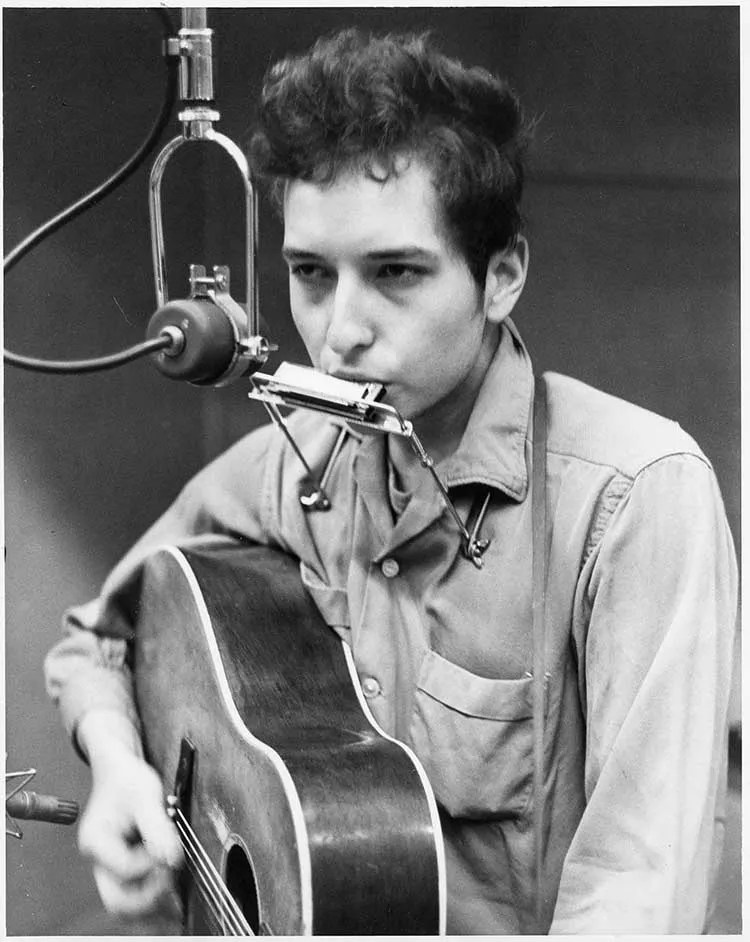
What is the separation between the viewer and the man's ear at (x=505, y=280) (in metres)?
1.12

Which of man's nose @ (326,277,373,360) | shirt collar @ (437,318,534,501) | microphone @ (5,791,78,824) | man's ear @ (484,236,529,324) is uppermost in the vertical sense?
man's ear @ (484,236,529,324)

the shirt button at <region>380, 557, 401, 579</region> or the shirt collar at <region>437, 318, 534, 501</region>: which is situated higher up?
the shirt collar at <region>437, 318, 534, 501</region>

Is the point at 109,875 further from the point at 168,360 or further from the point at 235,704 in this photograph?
the point at 168,360

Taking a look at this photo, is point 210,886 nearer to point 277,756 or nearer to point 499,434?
point 277,756

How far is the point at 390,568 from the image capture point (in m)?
1.15

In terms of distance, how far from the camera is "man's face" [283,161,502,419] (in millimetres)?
1044

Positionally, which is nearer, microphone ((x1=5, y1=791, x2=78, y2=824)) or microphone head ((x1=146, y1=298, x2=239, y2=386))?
microphone head ((x1=146, y1=298, x2=239, y2=386))

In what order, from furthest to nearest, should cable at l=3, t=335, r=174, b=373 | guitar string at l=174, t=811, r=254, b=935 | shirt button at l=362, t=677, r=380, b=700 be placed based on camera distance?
shirt button at l=362, t=677, r=380, b=700 → guitar string at l=174, t=811, r=254, b=935 → cable at l=3, t=335, r=174, b=373

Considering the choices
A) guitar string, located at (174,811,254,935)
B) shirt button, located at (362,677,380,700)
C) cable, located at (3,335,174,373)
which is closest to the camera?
cable, located at (3,335,174,373)

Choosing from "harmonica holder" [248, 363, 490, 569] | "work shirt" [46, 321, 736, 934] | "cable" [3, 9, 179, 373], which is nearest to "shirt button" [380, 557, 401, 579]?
"work shirt" [46, 321, 736, 934]

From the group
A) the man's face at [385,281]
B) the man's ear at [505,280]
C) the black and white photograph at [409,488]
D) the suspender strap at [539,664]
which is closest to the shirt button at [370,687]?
the black and white photograph at [409,488]

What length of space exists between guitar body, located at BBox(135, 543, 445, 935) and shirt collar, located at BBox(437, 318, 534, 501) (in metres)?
0.22

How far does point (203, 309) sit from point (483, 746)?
466 millimetres

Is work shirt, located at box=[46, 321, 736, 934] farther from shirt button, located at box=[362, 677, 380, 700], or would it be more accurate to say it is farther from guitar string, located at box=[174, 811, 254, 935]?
guitar string, located at box=[174, 811, 254, 935]
